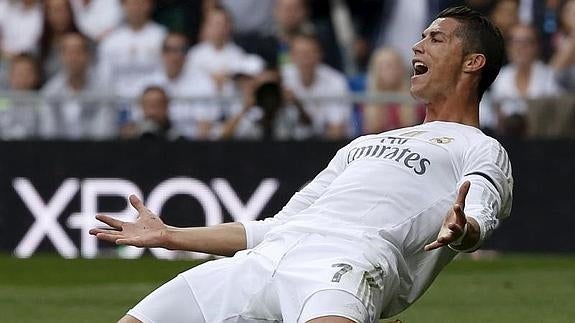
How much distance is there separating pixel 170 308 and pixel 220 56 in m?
10.7

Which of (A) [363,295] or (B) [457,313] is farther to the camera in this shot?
(B) [457,313]

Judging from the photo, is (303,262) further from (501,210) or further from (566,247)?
(566,247)

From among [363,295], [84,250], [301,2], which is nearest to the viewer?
[363,295]

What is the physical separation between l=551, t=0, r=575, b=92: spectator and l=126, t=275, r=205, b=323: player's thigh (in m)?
10.8

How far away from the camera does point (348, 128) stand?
50.1ft

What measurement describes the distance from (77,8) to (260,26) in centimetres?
223

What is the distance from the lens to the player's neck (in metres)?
6.33

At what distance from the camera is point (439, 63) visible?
6.27 meters

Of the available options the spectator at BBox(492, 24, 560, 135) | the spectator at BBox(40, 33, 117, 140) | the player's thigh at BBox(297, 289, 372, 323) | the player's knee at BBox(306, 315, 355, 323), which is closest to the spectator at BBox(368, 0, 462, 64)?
the spectator at BBox(492, 24, 560, 135)

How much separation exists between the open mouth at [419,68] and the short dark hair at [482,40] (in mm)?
177

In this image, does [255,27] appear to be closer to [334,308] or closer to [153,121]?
[153,121]

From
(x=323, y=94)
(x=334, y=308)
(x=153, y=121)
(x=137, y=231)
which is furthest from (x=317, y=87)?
(x=334, y=308)

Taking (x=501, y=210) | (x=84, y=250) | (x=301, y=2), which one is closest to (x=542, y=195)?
(x=301, y=2)

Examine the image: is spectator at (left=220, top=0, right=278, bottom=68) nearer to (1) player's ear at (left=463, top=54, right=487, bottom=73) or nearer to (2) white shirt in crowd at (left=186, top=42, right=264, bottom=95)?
(2) white shirt in crowd at (left=186, top=42, right=264, bottom=95)
